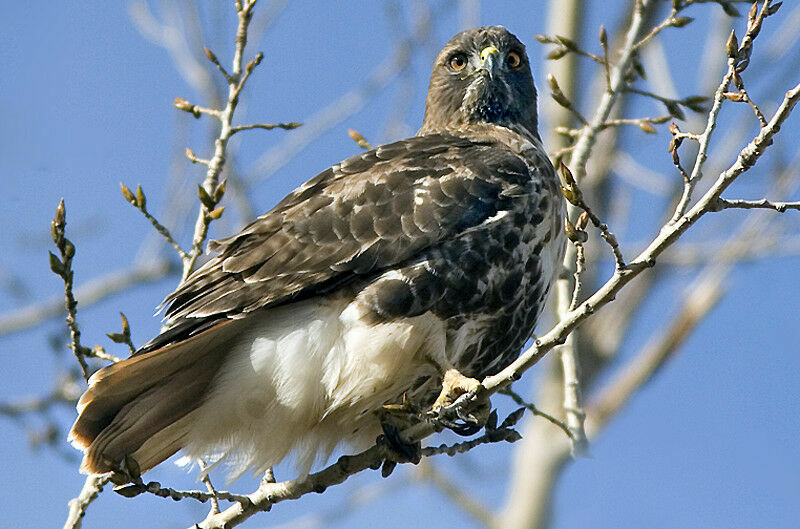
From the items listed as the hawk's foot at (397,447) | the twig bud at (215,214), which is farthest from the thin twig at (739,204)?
the twig bud at (215,214)

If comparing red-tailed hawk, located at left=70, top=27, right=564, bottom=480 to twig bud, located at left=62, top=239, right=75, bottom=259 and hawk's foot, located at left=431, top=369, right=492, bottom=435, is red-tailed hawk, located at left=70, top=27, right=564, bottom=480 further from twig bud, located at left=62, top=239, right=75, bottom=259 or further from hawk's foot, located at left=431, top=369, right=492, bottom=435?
twig bud, located at left=62, top=239, right=75, bottom=259

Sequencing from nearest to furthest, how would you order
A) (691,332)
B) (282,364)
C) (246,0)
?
(282,364) < (246,0) < (691,332)

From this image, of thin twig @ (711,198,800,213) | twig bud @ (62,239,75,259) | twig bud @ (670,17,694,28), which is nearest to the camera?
thin twig @ (711,198,800,213)

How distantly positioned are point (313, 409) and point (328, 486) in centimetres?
28

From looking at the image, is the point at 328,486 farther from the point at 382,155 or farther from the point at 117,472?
the point at 382,155

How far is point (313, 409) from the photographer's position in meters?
3.97

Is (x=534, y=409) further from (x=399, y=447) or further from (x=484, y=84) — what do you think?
(x=484, y=84)

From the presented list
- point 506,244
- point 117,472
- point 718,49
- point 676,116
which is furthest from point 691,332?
point 117,472

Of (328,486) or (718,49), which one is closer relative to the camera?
(328,486)

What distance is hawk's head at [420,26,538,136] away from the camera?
16.5ft

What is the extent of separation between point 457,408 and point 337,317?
56cm

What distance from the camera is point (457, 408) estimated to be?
3531 millimetres

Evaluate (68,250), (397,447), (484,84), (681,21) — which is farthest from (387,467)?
(681,21)

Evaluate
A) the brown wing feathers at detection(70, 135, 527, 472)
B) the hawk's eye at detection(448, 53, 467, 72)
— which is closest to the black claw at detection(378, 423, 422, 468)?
the brown wing feathers at detection(70, 135, 527, 472)
